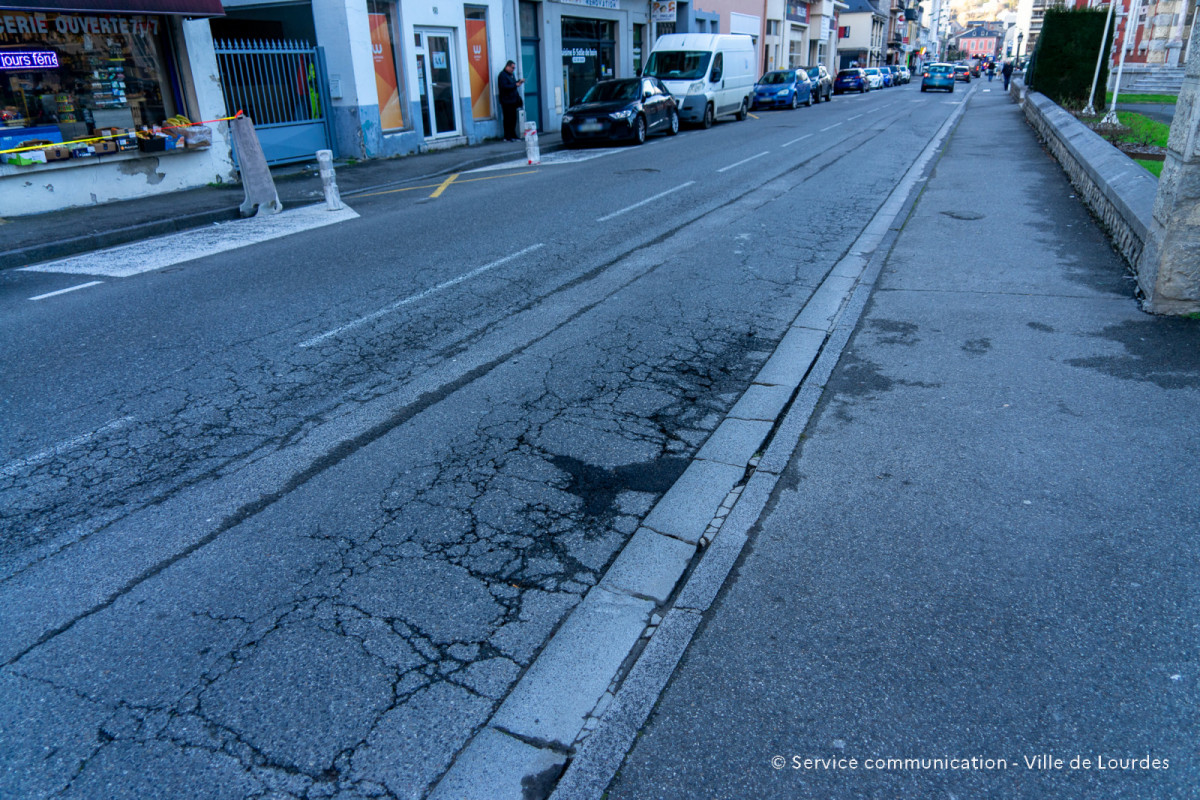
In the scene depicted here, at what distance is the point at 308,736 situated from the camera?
260 centimetres

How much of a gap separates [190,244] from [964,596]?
33.9 feet

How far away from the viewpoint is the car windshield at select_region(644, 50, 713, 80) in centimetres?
2447

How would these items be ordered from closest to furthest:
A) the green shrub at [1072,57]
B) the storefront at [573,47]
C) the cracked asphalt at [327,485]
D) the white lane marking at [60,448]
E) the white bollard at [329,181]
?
1. the cracked asphalt at [327,485]
2. the white lane marking at [60,448]
3. the white bollard at [329,181]
4. the green shrub at [1072,57]
5. the storefront at [573,47]

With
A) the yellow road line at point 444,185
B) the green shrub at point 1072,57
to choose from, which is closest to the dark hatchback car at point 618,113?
the yellow road line at point 444,185

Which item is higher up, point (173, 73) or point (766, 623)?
point (173, 73)

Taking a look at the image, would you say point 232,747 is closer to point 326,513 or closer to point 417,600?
point 417,600

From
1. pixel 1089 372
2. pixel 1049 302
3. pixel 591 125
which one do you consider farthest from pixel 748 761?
pixel 591 125

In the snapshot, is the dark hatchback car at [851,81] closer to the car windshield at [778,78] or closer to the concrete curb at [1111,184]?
the car windshield at [778,78]

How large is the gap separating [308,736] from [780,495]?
7.90 ft

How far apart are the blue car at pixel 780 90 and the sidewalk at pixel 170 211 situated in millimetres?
19912

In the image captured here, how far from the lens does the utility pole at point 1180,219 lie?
5703 mm

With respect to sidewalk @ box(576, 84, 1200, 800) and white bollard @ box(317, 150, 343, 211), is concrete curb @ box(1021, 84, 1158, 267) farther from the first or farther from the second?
white bollard @ box(317, 150, 343, 211)

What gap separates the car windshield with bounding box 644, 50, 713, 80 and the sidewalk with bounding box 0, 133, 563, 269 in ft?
29.5

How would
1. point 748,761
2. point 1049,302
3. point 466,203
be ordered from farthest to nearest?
point 466,203
point 1049,302
point 748,761
